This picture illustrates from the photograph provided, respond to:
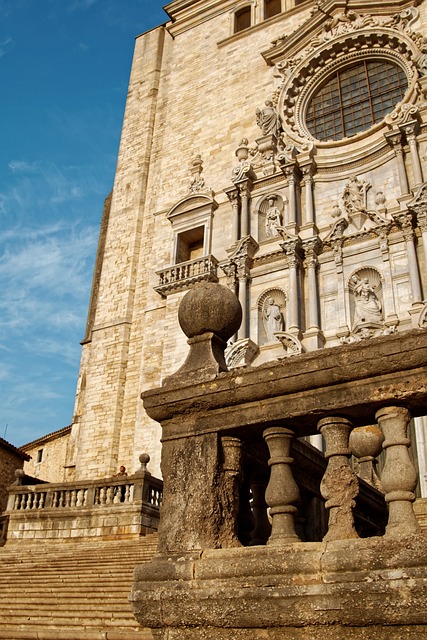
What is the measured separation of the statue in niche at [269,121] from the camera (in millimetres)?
17859

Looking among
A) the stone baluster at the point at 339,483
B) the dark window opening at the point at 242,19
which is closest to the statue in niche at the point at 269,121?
the dark window opening at the point at 242,19

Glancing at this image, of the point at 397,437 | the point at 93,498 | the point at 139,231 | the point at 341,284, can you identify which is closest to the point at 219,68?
the point at 139,231

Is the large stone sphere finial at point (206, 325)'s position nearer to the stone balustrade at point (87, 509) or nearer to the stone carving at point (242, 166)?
the stone balustrade at point (87, 509)

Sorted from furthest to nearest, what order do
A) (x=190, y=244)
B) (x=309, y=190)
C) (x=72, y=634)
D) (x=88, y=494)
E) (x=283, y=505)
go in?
1. (x=190, y=244)
2. (x=309, y=190)
3. (x=88, y=494)
4. (x=72, y=634)
5. (x=283, y=505)

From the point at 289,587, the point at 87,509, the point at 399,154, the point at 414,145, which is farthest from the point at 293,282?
the point at 289,587

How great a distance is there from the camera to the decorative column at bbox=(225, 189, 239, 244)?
16744 millimetres

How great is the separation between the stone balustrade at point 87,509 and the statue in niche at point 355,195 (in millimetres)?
8445

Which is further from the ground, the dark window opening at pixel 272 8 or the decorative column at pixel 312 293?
the dark window opening at pixel 272 8

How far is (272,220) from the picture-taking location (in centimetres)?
1662

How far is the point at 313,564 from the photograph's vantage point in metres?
3.09

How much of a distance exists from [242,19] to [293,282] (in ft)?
42.6

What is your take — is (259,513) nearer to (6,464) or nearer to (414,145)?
(414,145)

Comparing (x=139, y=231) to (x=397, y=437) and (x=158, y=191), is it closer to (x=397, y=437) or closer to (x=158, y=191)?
(x=158, y=191)

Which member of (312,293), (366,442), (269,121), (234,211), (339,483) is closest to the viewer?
(339,483)
